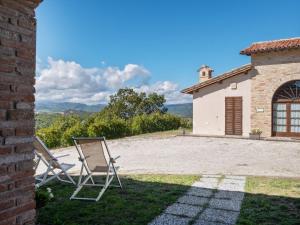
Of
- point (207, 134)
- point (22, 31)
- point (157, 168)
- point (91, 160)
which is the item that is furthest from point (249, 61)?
point (22, 31)

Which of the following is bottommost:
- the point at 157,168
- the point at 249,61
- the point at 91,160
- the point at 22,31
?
the point at 157,168

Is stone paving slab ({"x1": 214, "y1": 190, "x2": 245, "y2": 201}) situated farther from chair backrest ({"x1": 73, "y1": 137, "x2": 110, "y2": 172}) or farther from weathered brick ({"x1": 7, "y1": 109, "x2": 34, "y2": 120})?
weathered brick ({"x1": 7, "y1": 109, "x2": 34, "y2": 120})

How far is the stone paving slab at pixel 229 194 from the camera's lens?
5.41m

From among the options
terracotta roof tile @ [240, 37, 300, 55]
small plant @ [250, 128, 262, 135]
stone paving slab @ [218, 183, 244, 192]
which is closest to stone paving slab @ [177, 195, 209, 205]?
stone paving slab @ [218, 183, 244, 192]

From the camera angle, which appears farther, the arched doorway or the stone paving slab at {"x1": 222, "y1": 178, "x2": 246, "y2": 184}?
the arched doorway

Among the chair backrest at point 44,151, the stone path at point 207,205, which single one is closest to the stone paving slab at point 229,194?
the stone path at point 207,205

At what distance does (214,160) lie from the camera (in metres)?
10.1

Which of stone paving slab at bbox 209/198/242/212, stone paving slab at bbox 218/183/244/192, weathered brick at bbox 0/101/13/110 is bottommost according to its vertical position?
stone paving slab at bbox 209/198/242/212

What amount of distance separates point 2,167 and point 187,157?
343 inches

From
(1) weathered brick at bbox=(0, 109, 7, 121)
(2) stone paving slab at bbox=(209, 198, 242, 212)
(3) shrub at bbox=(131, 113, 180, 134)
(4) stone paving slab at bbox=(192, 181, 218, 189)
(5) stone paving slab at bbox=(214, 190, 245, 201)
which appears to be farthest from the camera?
(3) shrub at bbox=(131, 113, 180, 134)

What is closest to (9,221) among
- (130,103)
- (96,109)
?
(130,103)

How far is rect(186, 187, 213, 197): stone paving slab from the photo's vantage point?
5.59 meters

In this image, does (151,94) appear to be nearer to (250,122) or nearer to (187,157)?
(250,122)

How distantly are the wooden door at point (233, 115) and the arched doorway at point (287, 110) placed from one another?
5.34 ft
